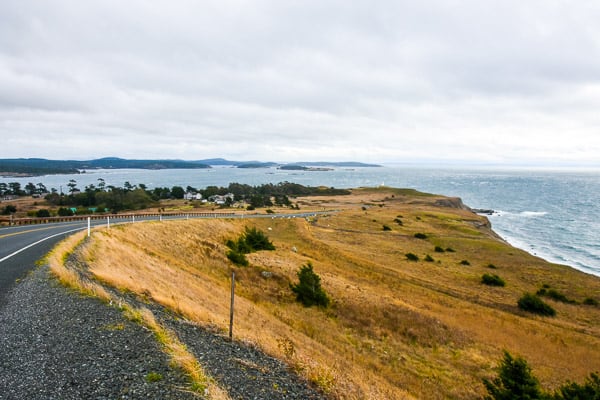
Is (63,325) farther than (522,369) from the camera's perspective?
No

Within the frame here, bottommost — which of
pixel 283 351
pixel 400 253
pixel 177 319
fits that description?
pixel 400 253

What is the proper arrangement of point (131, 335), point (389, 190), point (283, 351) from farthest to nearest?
point (389, 190) < point (283, 351) < point (131, 335)

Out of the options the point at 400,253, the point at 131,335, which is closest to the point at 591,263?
the point at 400,253

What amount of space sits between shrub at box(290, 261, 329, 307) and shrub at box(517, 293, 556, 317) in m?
14.1

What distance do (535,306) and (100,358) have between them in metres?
25.6

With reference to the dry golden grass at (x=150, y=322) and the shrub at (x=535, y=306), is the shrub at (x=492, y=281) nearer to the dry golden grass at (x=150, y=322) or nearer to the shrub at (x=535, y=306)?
the shrub at (x=535, y=306)

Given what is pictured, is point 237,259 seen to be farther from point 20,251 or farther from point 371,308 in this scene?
point 20,251

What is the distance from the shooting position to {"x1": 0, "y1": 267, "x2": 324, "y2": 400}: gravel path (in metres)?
5.97

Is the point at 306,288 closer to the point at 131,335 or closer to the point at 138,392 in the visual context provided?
the point at 131,335

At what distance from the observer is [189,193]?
113 metres

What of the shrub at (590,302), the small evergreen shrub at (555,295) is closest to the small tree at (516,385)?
the small evergreen shrub at (555,295)

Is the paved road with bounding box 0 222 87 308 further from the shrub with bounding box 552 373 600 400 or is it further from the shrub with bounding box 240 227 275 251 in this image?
the shrub with bounding box 552 373 600 400

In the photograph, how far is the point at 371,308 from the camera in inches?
760

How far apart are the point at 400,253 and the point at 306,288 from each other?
856 inches
